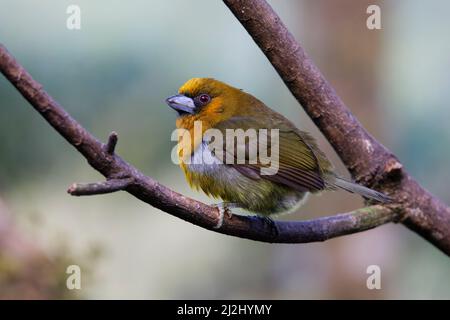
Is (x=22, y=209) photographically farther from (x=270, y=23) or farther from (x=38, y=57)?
(x=270, y=23)

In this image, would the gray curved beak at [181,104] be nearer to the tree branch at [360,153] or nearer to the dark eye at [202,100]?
the dark eye at [202,100]

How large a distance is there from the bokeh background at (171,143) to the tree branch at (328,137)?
1.21m

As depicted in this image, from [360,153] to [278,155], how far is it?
1.27 feet

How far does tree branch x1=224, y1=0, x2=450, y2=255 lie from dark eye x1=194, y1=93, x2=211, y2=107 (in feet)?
1.79

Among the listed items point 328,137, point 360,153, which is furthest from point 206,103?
point 360,153

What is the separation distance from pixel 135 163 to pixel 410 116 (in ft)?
8.57

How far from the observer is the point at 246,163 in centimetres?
319

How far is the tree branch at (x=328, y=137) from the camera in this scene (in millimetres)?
2137

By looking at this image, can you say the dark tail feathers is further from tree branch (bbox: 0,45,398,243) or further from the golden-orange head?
the golden-orange head

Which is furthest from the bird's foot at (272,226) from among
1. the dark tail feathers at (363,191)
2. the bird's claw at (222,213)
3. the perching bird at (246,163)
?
the dark tail feathers at (363,191)

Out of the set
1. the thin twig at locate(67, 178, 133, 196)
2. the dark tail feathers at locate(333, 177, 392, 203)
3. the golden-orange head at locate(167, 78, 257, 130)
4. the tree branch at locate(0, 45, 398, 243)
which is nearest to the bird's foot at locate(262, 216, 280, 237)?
the tree branch at locate(0, 45, 398, 243)

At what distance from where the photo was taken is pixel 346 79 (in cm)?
603

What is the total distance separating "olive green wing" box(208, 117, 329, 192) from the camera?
3.18 meters

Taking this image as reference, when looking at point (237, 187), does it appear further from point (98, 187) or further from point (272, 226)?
point (98, 187)
